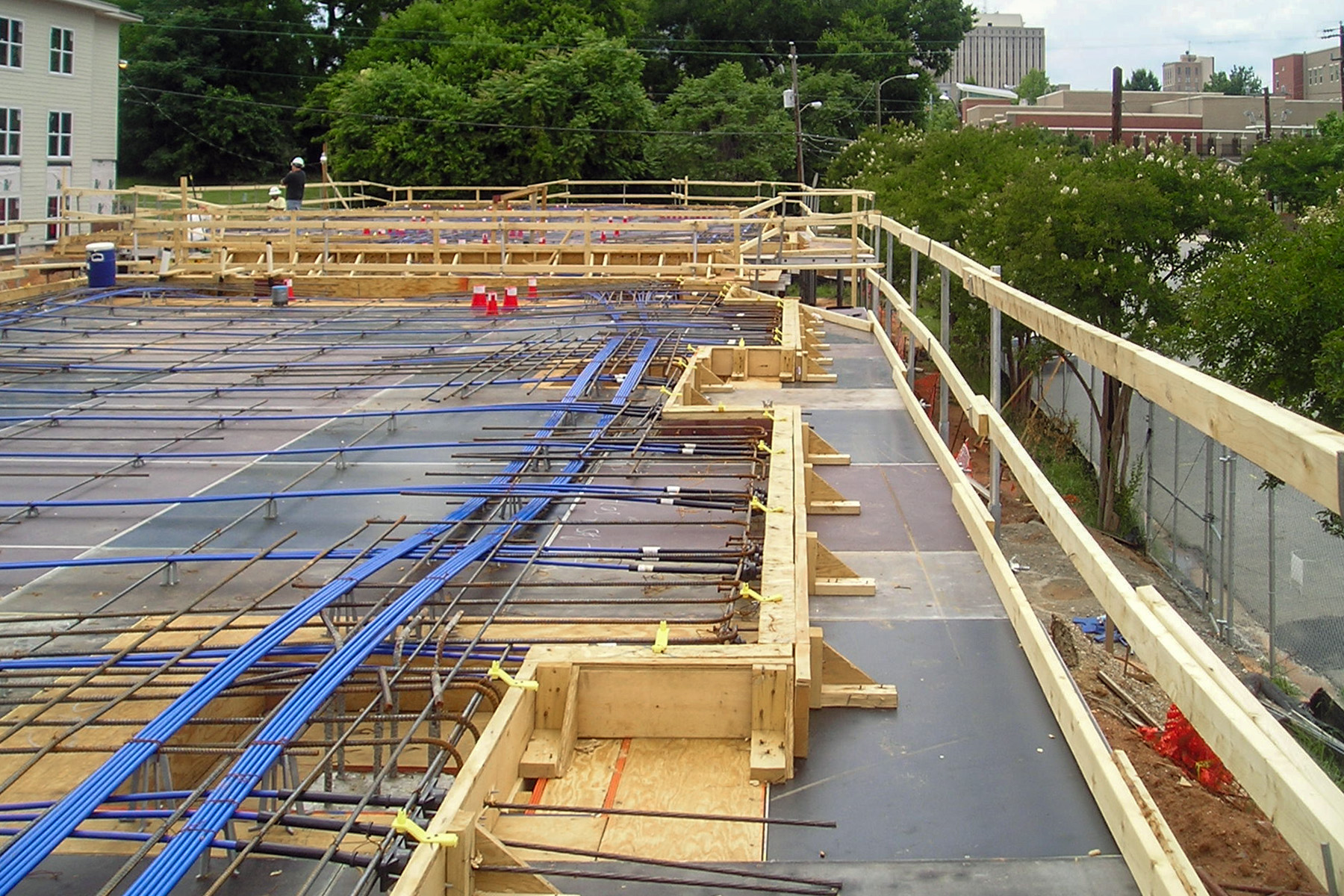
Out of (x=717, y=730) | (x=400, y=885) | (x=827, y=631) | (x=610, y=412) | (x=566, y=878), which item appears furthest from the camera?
(x=610, y=412)

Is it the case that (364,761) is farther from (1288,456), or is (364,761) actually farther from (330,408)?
(330,408)

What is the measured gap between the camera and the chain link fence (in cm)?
1361

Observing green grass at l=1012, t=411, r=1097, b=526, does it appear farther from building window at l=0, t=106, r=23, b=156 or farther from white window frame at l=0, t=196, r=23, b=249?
building window at l=0, t=106, r=23, b=156

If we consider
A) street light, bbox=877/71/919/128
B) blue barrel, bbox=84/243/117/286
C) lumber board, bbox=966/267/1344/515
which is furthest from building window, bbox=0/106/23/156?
lumber board, bbox=966/267/1344/515

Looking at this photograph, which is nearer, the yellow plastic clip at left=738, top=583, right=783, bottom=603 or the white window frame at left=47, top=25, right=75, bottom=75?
the yellow plastic clip at left=738, top=583, right=783, bottom=603

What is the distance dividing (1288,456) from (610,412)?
25.6 ft

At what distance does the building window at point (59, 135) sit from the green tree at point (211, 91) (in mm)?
19286

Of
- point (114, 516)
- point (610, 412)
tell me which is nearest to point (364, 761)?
point (114, 516)

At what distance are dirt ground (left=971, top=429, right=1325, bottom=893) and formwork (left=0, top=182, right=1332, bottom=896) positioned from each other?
78.4 inches

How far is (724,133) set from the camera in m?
56.3

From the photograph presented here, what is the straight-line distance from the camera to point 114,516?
8.81m

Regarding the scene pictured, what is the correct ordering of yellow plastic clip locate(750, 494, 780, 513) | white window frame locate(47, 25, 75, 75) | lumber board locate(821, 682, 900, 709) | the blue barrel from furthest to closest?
white window frame locate(47, 25, 75, 75) < the blue barrel < yellow plastic clip locate(750, 494, 780, 513) < lumber board locate(821, 682, 900, 709)

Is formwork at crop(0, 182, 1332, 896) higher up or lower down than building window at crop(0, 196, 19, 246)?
lower down

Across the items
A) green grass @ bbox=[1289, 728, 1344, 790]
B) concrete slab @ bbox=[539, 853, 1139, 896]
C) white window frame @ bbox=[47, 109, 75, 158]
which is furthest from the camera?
white window frame @ bbox=[47, 109, 75, 158]
